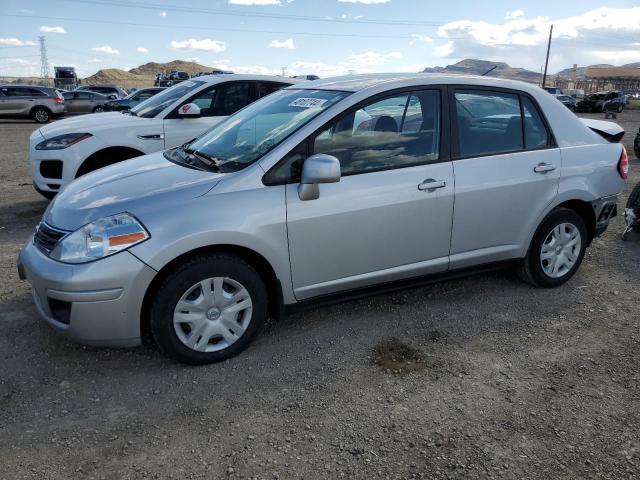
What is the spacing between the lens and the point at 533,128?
4.08 m

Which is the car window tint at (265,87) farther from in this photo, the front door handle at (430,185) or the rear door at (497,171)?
the front door handle at (430,185)

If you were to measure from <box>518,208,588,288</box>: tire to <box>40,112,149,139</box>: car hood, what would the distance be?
464cm

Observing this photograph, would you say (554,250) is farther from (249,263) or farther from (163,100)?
(163,100)

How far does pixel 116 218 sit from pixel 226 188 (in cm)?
64

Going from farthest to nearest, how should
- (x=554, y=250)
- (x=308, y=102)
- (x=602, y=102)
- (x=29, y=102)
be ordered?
(x=602, y=102) → (x=29, y=102) → (x=554, y=250) → (x=308, y=102)

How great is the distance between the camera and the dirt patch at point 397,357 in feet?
10.7

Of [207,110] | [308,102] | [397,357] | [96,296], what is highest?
[308,102]

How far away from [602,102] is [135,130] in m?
37.2

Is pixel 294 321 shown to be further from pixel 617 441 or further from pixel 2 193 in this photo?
pixel 2 193

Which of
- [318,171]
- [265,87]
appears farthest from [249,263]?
[265,87]

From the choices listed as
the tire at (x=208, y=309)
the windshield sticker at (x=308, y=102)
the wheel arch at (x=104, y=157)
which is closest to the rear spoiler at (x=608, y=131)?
the windshield sticker at (x=308, y=102)

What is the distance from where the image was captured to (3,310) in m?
3.92

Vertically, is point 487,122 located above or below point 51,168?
above

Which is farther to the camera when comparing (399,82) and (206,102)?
(206,102)
